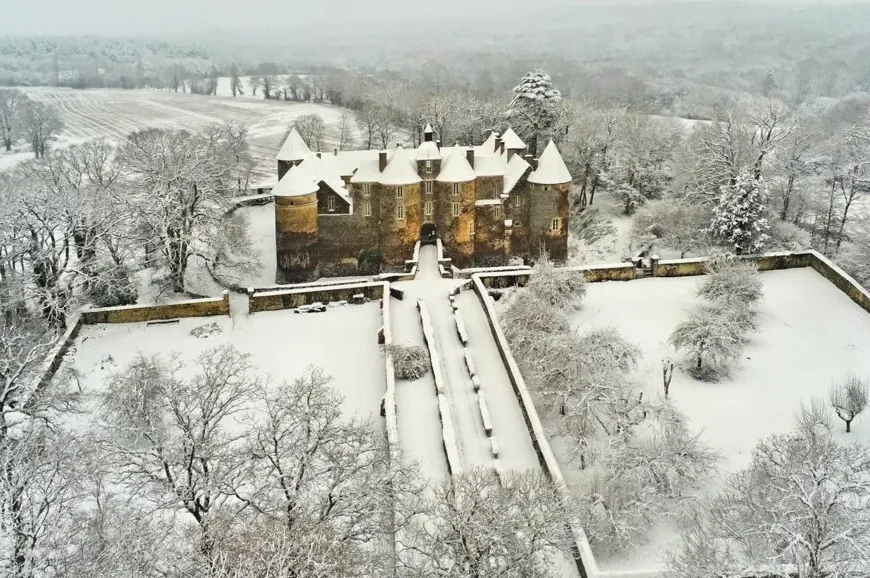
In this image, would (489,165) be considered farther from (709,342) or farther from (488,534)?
(488,534)

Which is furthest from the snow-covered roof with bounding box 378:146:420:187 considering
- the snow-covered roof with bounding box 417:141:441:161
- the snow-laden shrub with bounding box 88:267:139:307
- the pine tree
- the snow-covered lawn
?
the pine tree

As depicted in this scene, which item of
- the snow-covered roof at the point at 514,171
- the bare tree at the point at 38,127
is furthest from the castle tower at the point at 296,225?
the bare tree at the point at 38,127

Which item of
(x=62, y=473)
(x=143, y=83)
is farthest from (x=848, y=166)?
(x=143, y=83)

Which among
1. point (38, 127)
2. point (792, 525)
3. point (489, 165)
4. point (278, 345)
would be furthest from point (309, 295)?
point (38, 127)

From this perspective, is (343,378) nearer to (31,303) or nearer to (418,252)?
(418,252)

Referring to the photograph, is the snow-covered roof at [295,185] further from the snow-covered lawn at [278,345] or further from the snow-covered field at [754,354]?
the snow-covered field at [754,354]

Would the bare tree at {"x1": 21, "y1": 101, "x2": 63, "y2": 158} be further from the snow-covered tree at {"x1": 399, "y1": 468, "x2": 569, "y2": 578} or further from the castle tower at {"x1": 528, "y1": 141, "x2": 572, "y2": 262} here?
the snow-covered tree at {"x1": 399, "y1": 468, "x2": 569, "y2": 578}
